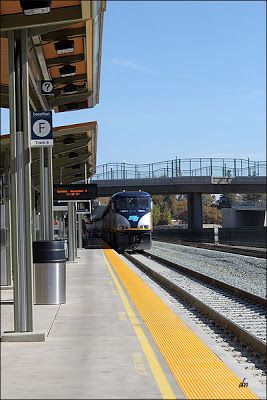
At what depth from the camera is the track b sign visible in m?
9.67

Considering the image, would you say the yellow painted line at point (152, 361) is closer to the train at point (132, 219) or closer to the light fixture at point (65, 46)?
the light fixture at point (65, 46)

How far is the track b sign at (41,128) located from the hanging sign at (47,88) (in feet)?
5.79

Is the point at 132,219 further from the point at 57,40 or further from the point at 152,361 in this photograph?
the point at 152,361

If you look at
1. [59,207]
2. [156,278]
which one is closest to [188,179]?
[59,207]

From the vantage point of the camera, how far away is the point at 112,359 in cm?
722

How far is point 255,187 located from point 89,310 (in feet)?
150

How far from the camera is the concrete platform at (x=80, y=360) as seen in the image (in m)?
5.83

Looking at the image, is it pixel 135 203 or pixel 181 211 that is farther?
pixel 181 211

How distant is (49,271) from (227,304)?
16.4 ft

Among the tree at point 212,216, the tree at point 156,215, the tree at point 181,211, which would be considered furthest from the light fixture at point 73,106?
the tree at point 181,211

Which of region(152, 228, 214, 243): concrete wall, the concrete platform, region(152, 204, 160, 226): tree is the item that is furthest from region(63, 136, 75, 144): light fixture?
region(152, 204, 160, 226): tree

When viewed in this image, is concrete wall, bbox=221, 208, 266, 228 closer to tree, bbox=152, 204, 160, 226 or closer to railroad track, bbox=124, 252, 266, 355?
railroad track, bbox=124, 252, 266, 355

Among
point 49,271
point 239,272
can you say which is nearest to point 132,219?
point 239,272

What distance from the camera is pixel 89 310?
11.5 metres
